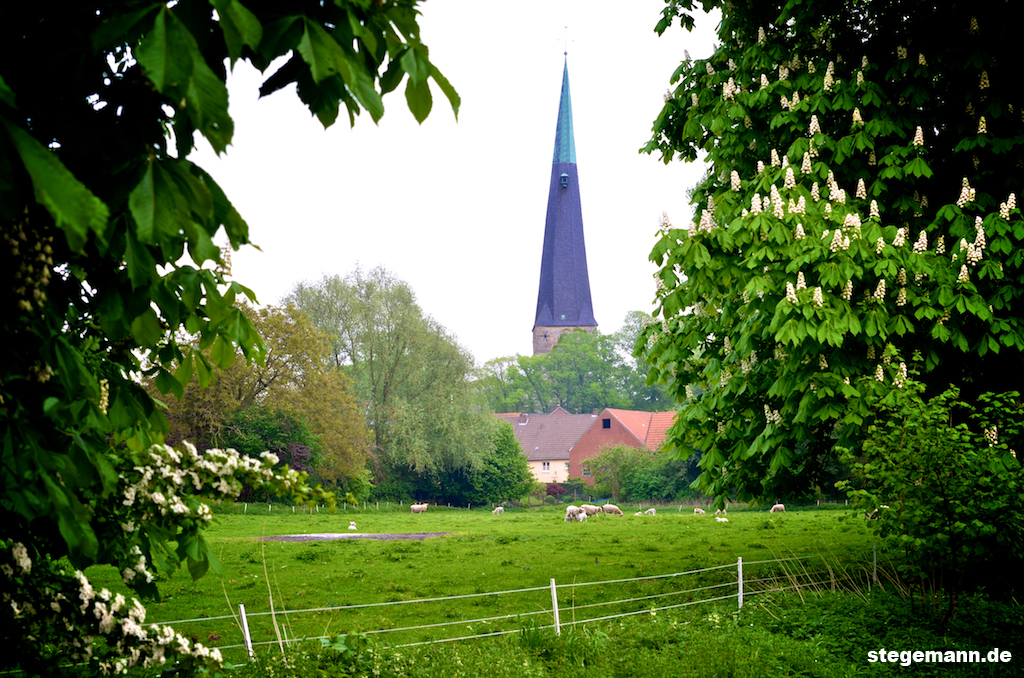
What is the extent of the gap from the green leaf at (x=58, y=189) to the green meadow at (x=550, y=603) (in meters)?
2.50

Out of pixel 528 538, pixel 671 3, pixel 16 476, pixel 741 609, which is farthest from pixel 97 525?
pixel 528 538

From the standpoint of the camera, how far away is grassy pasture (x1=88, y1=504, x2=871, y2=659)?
44.7 ft

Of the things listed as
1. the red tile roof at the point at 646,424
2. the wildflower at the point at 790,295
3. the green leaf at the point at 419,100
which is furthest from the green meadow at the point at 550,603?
the red tile roof at the point at 646,424

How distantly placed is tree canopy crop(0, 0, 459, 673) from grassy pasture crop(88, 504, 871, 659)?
4047mm

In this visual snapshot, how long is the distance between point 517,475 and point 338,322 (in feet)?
58.0

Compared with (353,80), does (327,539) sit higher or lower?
lower

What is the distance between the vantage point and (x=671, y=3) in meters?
13.0

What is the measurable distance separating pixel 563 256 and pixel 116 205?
3960 inches

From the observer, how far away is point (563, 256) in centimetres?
10212

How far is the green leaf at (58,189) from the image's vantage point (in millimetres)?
1883

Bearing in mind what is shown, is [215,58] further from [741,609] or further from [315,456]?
[315,456]

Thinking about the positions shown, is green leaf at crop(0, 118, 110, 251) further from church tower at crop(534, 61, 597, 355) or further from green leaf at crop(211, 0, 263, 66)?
church tower at crop(534, 61, 597, 355)

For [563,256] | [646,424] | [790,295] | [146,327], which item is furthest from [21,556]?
[563,256]

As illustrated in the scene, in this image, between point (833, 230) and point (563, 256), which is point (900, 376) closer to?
point (833, 230)
